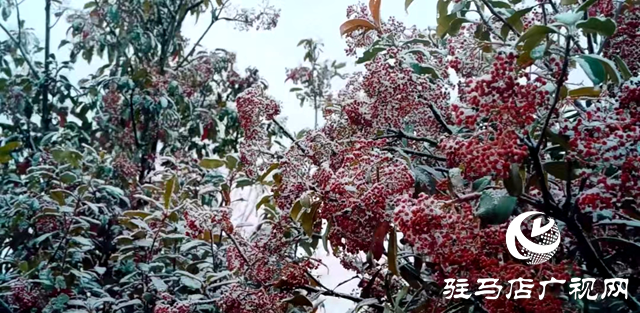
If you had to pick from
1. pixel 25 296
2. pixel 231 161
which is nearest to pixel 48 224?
pixel 25 296

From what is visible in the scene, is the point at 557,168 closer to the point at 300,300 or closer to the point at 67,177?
the point at 300,300

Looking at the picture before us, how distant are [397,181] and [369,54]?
0.88 feet

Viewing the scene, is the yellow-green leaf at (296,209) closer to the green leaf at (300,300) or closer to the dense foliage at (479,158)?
the dense foliage at (479,158)

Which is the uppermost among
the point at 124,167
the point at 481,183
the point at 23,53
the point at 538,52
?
the point at 23,53

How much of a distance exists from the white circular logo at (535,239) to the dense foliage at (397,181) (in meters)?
0.01

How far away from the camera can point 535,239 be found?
1.89 feet

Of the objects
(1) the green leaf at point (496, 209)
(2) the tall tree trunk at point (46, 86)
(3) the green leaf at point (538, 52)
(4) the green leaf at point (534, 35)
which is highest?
(2) the tall tree trunk at point (46, 86)

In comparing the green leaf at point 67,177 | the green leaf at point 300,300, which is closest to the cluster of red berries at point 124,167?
the green leaf at point 67,177

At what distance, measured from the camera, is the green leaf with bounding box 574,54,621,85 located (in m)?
0.53

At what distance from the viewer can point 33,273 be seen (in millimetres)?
1196

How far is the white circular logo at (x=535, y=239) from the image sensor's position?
567 millimetres

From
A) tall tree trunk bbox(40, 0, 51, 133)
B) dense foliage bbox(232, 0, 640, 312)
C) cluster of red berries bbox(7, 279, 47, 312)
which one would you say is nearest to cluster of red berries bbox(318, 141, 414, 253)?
dense foliage bbox(232, 0, 640, 312)

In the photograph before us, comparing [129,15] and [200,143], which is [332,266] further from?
[129,15]

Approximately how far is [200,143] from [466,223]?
1441 mm
